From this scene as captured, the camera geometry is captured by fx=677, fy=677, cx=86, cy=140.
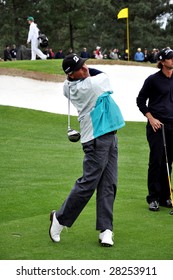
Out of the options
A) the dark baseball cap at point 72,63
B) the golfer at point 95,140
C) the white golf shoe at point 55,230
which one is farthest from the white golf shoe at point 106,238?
the dark baseball cap at point 72,63

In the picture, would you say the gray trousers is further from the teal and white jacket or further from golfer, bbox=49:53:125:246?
the teal and white jacket

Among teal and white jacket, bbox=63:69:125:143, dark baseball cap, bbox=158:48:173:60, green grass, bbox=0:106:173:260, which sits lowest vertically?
green grass, bbox=0:106:173:260

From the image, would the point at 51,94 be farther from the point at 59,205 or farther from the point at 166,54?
the point at 166,54

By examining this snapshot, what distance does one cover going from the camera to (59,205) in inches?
368

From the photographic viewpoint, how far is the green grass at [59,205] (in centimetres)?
693

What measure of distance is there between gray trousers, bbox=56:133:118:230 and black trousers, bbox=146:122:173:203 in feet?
5.94

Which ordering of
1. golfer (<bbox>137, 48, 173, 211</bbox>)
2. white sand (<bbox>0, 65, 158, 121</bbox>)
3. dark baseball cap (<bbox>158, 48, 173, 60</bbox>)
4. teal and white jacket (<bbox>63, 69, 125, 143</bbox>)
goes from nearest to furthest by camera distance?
teal and white jacket (<bbox>63, 69, 125, 143</bbox>)
dark baseball cap (<bbox>158, 48, 173, 60</bbox>)
golfer (<bbox>137, 48, 173, 211</bbox>)
white sand (<bbox>0, 65, 158, 121</bbox>)

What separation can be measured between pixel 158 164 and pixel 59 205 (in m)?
1.48

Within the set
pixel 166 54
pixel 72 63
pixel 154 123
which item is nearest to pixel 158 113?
pixel 154 123

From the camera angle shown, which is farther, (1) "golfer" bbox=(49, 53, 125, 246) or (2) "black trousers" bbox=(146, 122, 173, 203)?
(2) "black trousers" bbox=(146, 122, 173, 203)

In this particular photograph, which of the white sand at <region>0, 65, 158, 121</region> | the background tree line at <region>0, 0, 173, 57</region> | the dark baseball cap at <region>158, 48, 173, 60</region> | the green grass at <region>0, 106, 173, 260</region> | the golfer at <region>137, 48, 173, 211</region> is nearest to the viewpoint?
the green grass at <region>0, 106, 173, 260</region>

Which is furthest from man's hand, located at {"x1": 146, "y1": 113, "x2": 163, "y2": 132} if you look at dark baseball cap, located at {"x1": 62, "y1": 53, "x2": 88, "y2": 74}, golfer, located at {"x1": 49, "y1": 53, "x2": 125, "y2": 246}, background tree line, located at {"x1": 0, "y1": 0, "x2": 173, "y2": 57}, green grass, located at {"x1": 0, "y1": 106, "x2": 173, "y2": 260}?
background tree line, located at {"x1": 0, "y1": 0, "x2": 173, "y2": 57}

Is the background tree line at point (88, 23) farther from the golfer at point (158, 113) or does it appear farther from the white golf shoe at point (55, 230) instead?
the white golf shoe at point (55, 230)

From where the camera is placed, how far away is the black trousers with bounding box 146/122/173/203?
902 cm
